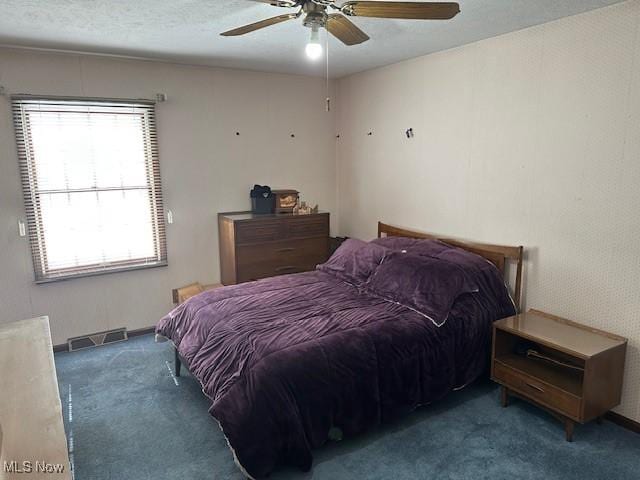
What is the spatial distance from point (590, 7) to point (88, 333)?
441 centimetres

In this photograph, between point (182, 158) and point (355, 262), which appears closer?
point (355, 262)

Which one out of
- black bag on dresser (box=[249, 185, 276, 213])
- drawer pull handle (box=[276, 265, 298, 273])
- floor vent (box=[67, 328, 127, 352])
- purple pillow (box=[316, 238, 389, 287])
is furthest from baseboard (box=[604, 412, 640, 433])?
floor vent (box=[67, 328, 127, 352])

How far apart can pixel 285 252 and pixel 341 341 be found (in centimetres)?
198

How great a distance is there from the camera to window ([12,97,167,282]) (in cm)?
348

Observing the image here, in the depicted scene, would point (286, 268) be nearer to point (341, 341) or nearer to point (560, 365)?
point (341, 341)

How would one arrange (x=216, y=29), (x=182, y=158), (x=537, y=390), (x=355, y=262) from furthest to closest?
(x=182, y=158) < (x=355, y=262) < (x=216, y=29) < (x=537, y=390)

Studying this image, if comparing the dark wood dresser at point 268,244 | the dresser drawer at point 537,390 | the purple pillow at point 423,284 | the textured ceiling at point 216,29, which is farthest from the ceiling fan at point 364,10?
the dark wood dresser at point 268,244

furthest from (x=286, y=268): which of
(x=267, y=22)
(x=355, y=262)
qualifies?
(x=267, y=22)

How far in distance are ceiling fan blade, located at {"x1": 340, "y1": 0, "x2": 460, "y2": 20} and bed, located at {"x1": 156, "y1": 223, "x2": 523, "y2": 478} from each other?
1629 millimetres

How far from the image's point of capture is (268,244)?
4.20 meters

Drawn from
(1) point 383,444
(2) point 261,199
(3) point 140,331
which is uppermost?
(2) point 261,199

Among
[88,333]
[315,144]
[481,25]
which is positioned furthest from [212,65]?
[88,333]

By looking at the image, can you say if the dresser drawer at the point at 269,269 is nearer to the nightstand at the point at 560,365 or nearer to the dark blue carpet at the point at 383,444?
the dark blue carpet at the point at 383,444

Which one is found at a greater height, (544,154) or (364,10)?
(364,10)
